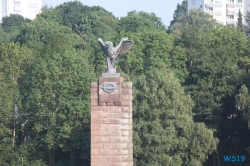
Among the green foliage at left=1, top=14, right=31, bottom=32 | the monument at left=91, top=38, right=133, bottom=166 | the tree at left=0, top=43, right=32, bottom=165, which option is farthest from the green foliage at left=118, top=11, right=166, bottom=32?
the monument at left=91, top=38, right=133, bottom=166

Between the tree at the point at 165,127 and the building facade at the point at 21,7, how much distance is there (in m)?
121

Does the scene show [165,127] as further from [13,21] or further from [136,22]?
[13,21]

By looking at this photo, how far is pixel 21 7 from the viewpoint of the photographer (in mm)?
179750

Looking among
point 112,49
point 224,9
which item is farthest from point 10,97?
point 224,9

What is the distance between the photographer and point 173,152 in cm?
5900

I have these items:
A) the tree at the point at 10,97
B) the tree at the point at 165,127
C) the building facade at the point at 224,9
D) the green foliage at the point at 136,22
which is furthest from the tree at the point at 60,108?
the building facade at the point at 224,9

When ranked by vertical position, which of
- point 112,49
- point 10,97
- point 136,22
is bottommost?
point 10,97

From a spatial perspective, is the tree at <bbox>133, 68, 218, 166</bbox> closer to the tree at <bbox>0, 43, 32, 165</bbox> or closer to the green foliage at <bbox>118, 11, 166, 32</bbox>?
the tree at <bbox>0, 43, 32, 165</bbox>

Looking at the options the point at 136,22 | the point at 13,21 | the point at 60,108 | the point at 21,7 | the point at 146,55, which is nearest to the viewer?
the point at 60,108

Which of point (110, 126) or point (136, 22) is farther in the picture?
point (136, 22)

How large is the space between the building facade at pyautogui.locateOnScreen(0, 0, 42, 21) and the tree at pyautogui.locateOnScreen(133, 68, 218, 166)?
12109 cm

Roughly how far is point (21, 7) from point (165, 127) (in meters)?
125

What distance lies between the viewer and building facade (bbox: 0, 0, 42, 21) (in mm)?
178500

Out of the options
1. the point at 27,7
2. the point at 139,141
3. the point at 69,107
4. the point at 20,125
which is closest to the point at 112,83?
the point at 139,141
